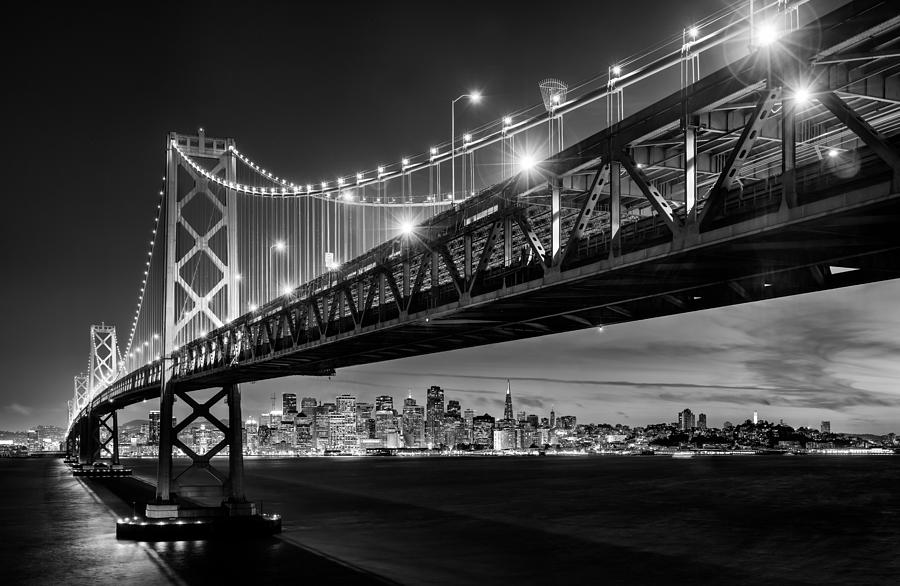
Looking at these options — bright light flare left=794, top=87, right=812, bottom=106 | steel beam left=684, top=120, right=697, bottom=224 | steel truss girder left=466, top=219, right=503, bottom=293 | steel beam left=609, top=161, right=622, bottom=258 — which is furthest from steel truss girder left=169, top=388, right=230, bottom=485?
bright light flare left=794, top=87, right=812, bottom=106

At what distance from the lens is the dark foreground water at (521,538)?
33.9 m

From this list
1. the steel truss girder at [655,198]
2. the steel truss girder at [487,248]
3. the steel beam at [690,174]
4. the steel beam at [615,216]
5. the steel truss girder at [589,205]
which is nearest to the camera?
the steel beam at [690,174]

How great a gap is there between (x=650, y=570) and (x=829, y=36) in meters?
29.5

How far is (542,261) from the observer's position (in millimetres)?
16531

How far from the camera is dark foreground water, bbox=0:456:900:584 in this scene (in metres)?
33.9

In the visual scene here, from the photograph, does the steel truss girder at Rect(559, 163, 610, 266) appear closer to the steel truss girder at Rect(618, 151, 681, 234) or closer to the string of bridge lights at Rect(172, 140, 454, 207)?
the steel truss girder at Rect(618, 151, 681, 234)

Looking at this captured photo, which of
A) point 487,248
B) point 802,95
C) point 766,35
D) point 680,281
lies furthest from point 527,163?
point 802,95

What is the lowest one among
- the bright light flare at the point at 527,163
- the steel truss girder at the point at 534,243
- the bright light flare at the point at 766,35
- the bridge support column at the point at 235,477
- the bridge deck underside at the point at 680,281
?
the bridge support column at the point at 235,477

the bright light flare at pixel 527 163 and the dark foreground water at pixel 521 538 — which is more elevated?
the bright light flare at pixel 527 163

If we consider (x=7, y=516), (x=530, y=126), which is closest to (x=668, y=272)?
(x=530, y=126)

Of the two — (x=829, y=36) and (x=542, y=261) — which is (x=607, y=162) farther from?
(x=829, y=36)

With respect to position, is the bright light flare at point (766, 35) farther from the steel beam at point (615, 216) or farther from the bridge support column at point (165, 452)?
the bridge support column at point (165, 452)

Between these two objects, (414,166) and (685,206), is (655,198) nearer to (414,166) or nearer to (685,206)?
(685,206)

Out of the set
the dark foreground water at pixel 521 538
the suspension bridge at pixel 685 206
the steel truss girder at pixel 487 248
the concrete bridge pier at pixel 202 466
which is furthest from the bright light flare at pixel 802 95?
the concrete bridge pier at pixel 202 466
